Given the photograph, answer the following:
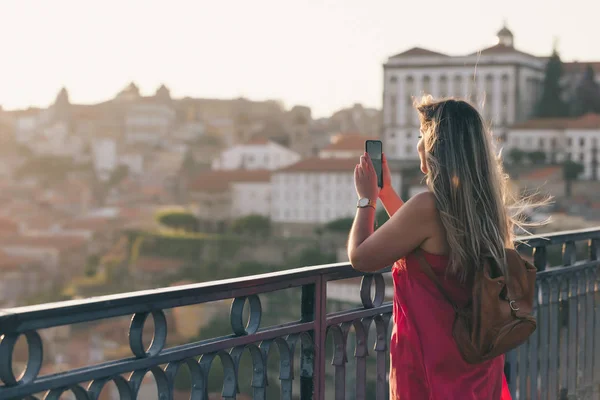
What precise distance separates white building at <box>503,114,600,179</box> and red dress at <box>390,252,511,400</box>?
2358 inches

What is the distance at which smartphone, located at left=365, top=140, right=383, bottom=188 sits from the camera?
2.35 m

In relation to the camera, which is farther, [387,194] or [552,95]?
[552,95]

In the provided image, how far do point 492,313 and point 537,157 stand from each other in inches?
2360

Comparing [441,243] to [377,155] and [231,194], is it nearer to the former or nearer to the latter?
[377,155]

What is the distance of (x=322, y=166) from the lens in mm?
63750

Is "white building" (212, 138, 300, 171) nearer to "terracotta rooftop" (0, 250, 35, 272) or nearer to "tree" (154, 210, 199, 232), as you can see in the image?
"tree" (154, 210, 199, 232)

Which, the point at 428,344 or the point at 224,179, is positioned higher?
the point at 428,344

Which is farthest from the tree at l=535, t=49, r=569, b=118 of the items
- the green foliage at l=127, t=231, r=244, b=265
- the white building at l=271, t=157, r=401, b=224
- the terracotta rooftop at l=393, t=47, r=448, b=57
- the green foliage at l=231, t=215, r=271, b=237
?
the green foliage at l=127, t=231, r=244, b=265

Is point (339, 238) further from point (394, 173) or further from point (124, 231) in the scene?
point (124, 231)

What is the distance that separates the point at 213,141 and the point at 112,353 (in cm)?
4963

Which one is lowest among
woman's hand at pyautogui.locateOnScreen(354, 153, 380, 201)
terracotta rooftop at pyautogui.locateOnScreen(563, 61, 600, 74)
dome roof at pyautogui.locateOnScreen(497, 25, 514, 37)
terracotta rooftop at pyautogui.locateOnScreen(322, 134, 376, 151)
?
woman's hand at pyautogui.locateOnScreen(354, 153, 380, 201)

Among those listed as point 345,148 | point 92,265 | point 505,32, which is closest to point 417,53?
point 505,32

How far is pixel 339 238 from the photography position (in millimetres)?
59156

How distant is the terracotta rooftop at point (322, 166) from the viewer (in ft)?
208
